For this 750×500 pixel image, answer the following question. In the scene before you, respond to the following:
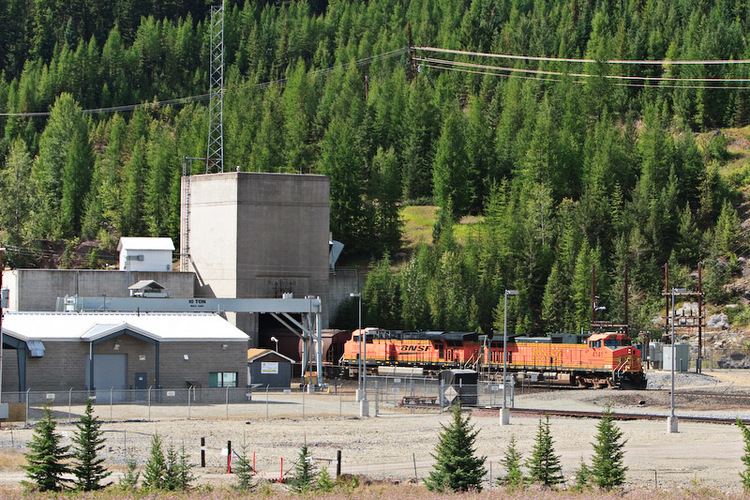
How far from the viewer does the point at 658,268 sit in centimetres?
11969

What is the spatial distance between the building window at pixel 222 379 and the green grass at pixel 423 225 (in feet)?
185

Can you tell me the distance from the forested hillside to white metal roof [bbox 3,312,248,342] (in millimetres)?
36312

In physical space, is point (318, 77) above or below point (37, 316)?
above

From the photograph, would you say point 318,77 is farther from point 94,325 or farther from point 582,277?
point 94,325

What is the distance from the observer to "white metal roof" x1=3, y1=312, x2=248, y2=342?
7119 centimetres

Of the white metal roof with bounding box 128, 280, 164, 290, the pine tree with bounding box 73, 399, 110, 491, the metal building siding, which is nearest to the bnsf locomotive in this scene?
the metal building siding

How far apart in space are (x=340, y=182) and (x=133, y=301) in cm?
5679

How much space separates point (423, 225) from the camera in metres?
143

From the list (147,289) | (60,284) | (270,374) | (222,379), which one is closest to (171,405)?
(222,379)

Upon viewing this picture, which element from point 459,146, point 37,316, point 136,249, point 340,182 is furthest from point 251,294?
point 459,146

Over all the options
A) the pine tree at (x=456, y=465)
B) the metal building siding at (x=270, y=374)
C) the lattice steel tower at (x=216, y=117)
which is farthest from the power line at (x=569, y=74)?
the pine tree at (x=456, y=465)

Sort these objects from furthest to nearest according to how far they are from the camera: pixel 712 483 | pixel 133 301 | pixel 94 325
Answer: pixel 133 301 → pixel 94 325 → pixel 712 483

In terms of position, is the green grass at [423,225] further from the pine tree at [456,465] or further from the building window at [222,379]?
the pine tree at [456,465]

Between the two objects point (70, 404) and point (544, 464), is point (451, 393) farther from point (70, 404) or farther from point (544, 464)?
point (544, 464)
